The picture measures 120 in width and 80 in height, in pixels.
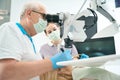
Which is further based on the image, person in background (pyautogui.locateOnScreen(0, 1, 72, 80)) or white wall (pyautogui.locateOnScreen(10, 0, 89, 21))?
white wall (pyautogui.locateOnScreen(10, 0, 89, 21))

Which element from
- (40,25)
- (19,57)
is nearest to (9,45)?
(19,57)

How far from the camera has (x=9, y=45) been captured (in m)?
1.23

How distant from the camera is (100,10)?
1326 millimetres

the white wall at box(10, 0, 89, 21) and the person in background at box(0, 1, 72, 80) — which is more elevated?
the white wall at box(10, 0, 89, 21)

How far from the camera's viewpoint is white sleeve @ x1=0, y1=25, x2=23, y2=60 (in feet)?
3.97

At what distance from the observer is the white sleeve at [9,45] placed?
1.21 m

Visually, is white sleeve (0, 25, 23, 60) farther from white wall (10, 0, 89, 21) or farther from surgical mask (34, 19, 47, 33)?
white wall (10, 0, 89, 21)

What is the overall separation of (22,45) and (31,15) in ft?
0.92

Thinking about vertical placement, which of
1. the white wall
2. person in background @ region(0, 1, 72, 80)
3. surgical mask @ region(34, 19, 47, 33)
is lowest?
person in background @ region(0, 1, 72, 80)

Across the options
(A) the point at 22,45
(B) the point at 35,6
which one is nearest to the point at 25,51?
(A) the point at 22,45

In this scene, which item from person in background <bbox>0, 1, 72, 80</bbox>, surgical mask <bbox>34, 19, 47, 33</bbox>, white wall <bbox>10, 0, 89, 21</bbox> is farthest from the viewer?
white wall <bbox>10, 0, 89, 21</bbox>

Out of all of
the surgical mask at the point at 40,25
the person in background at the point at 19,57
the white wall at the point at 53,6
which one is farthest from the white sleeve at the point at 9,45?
the white wall at the point at 53,6

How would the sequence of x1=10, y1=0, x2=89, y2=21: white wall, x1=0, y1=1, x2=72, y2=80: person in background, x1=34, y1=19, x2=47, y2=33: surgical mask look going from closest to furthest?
x1=0, y1=1, x2=72, y2=80: person in background, x1=34, y1=19, x2=47, y2=33: surgical mask, x1=10, y1=0, x2=89, y2=21: white wall

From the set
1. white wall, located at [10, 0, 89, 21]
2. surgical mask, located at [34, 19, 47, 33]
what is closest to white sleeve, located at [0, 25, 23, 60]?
surgical mask, located at [34, 19, 47, 33]
